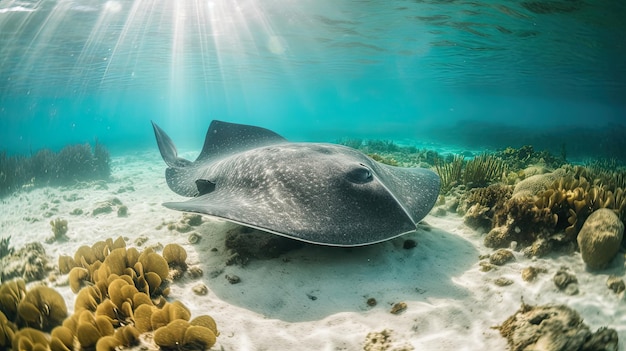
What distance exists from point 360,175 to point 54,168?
59.0 ft

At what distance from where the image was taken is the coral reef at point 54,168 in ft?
48.6

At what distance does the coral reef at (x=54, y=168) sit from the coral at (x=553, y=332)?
18.3 meters

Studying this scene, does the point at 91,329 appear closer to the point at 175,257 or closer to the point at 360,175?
the point at 175,257

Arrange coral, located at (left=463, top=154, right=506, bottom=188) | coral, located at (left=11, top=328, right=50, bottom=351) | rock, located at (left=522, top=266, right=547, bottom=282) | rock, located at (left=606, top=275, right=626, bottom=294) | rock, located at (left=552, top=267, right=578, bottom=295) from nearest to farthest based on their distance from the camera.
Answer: coral, located at (left=11, top=328, right=50, bottom=351) → rock, located at (left=606, top=275, right=626, bottom=294) → rock, located at (left=552, top=267, right=578, bottom=295) → rock, located at (left=522, top=266, right=547, bottom=282) → coral, located at (left=463, top=154, right=506, bottom=188)

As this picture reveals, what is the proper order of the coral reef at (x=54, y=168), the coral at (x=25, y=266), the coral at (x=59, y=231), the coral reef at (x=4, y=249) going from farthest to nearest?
the coral reef at (x=54, y=168) → the coral at (x=59, y=231) → the coral reef at (x=4, y=249) → the coral at (x=25, y=266)

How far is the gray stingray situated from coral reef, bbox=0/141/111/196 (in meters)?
13.8

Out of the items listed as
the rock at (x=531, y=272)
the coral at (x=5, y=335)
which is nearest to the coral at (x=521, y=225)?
the rock at (x=531, y=272)

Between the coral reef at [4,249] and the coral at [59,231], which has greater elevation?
the coral reef at [4,249]

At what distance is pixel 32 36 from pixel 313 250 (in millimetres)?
25277

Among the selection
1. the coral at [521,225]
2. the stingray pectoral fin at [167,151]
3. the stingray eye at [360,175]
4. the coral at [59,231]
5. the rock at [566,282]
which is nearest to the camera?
the rock at [566,282]

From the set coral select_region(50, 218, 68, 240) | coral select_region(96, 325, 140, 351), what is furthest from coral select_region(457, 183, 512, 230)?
coral select_region(50, 218, 68, 240)

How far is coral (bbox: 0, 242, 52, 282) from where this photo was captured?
4461 millimetres

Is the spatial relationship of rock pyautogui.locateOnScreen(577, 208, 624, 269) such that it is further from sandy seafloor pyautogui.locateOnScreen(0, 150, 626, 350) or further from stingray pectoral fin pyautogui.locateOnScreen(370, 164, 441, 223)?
stingray pectoral fin pyautogui.locateOnScreen(370, 164, 441, 223)

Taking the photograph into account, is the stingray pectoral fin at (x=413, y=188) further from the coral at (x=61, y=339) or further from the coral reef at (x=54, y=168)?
the coral reef at (x=54, y=168)
